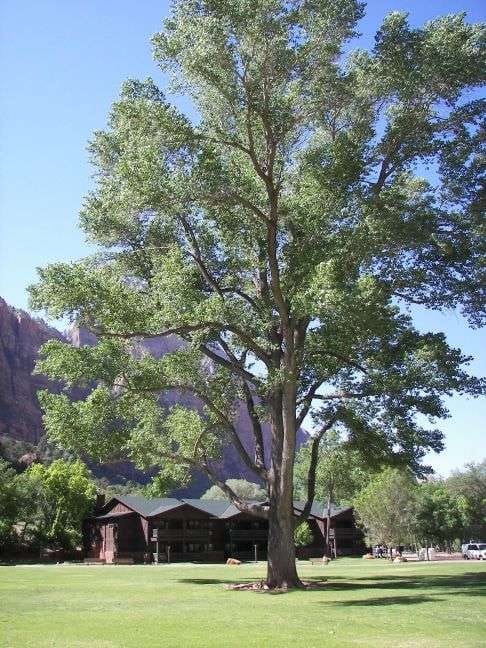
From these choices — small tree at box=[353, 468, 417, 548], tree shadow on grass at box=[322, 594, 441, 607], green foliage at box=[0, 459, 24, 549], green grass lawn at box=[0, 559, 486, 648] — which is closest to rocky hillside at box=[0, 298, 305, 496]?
green foliage at box=[0, 459, 24, 549]

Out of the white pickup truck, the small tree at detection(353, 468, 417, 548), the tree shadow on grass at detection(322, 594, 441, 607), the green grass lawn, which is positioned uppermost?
the small tree at detection(353, 468, 417, 548)

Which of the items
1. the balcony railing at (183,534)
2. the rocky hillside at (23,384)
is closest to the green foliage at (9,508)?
the balcony railing at (183,534)

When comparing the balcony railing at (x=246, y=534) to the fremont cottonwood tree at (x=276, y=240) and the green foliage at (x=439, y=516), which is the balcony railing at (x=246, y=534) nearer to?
the green foliage at (x=439, y=516)

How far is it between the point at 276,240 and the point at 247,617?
13161 mm

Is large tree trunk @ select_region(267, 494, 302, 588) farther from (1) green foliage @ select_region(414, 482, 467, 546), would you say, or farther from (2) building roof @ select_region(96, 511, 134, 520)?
(1) green foliage @ select_region(414, 482, 467, 546)

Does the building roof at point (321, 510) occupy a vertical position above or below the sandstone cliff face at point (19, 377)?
below

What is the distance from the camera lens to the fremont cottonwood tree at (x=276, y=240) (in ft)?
64.0

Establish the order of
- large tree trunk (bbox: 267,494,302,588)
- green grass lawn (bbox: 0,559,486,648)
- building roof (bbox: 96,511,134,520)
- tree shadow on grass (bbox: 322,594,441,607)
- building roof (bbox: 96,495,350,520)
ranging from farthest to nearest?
building roof (bbox: 96,495,350,520)
building roof (bbox: 96,511,134,520)
large tree trunk (bbox: 267,494,302,588)
tree shadow on grass (bbox: 322,594,441,607)
green grass lawn (bbox: 0,559,486,648)

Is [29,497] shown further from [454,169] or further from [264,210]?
[454,169]

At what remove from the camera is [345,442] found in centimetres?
2650

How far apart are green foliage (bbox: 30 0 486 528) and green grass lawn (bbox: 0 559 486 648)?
490cm

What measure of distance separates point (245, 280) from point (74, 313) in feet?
23.9

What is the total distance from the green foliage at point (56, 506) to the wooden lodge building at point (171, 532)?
112 inches

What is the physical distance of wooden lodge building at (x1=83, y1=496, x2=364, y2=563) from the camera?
63500 mm
